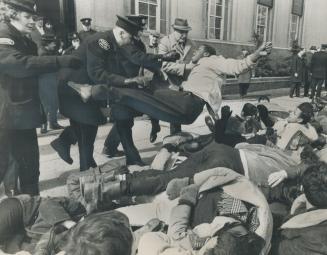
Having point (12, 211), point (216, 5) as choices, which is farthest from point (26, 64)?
point (216, 5)

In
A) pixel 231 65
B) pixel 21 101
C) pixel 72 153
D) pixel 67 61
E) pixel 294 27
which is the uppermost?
pixel 294 27

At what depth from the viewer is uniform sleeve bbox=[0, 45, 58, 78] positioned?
2219mm

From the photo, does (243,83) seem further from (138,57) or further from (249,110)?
(138,57)

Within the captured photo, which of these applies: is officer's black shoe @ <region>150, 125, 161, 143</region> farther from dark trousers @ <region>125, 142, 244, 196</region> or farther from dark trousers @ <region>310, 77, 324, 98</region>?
dark trousers @ <region>310, 77, 324, 98</region>

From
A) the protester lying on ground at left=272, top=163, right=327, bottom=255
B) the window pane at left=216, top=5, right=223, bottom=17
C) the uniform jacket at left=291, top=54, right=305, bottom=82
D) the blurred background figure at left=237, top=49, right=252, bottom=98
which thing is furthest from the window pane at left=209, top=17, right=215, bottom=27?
the protester lying on ground at left=272, top=163, right=327, bottom=255

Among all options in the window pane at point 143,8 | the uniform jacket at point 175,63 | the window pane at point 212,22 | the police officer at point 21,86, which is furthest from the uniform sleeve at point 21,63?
the window pane at point 212,22

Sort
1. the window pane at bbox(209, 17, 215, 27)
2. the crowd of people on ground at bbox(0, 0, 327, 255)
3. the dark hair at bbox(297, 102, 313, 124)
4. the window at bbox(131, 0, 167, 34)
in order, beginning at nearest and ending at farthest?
the crowd of people on ground at bbox(0, 0, 327, 255) → the dark hair at bbox(297, 102, 313, 124) → the window at bbox(131, 0, 167, 34) → the window pane at bbox(209, 17, 215, 27)

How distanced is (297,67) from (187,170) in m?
4.10

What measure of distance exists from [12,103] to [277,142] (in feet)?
7.09

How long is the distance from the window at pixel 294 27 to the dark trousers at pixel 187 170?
177 inches

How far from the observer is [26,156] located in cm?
251

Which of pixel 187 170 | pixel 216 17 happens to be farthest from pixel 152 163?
pixel 216 17

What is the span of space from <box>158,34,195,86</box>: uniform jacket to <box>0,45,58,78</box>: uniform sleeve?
4.60 ft

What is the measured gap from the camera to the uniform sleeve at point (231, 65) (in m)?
3.21
